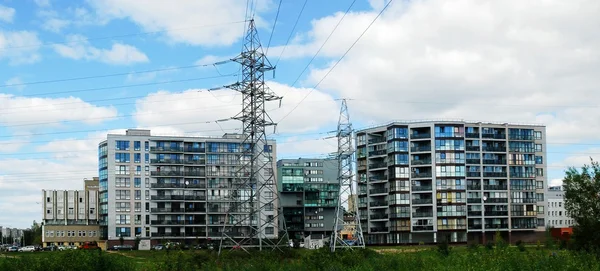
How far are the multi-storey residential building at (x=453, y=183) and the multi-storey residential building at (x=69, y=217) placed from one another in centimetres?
6984

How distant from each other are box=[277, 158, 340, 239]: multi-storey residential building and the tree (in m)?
109

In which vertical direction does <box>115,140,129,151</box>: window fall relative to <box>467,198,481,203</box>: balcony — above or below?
above

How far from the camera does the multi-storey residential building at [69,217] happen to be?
554 ft

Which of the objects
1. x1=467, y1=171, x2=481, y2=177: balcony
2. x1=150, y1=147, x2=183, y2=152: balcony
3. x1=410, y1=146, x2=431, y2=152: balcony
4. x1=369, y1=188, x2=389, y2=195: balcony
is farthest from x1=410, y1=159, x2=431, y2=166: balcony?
x1=150, y1=147, x2=183, y2=152: balcony

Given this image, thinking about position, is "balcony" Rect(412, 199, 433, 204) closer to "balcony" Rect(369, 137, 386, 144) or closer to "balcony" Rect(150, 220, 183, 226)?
"balcony" Rect(369, 137, 386, 144)

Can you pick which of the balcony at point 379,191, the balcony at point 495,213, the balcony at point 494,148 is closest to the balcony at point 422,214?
the balcony at point 379,191

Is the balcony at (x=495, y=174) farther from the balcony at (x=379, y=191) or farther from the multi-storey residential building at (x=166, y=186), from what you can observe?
the multi-storey residential building at (x=166, y=186)

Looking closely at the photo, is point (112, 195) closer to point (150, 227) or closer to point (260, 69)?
point (150, 227)

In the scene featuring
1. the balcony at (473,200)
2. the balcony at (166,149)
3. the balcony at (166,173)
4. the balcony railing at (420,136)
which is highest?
the balcony railing at (420,136)

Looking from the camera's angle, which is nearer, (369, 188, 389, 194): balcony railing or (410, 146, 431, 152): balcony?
(410, 146, 431, 152): balcony

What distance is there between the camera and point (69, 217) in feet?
583

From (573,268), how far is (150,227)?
13011cm

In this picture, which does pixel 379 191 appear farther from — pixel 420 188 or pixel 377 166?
pixel 420 188

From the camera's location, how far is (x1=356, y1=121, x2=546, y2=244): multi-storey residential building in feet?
506
